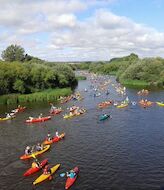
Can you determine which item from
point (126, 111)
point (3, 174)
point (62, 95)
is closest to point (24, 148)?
point (3, 174)

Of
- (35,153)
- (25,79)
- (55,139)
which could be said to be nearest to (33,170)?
(35,153)

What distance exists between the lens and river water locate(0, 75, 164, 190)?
34.1 m

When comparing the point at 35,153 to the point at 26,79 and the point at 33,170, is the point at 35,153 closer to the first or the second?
the point at 33,170

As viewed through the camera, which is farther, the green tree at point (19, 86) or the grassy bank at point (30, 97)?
the green tree at point (19, 86)

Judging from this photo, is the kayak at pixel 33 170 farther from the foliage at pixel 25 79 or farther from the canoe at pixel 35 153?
the foliage at pixel 25 79

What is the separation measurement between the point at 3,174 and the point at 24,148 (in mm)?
9292

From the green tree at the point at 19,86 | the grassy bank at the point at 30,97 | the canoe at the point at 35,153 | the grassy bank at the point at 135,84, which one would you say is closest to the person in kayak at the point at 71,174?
the canoe at the point at 35,153

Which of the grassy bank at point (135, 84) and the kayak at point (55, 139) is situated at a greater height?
the grassy bank at point (135, 84)

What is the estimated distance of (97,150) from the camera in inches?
1716

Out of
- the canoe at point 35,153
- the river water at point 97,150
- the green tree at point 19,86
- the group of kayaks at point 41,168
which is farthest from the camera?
the green tree at point 19,86

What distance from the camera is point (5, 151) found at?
147 ft

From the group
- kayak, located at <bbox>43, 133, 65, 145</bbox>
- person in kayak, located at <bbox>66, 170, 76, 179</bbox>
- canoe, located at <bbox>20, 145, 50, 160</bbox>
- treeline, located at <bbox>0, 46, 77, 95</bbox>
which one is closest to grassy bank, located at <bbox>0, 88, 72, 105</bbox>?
treeline, located at <bbox>0, 46, 77, 95</bbox>

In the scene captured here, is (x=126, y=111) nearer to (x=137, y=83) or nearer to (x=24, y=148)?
(x=24, y=148)

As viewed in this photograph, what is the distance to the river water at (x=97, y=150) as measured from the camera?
34125 millimetres
